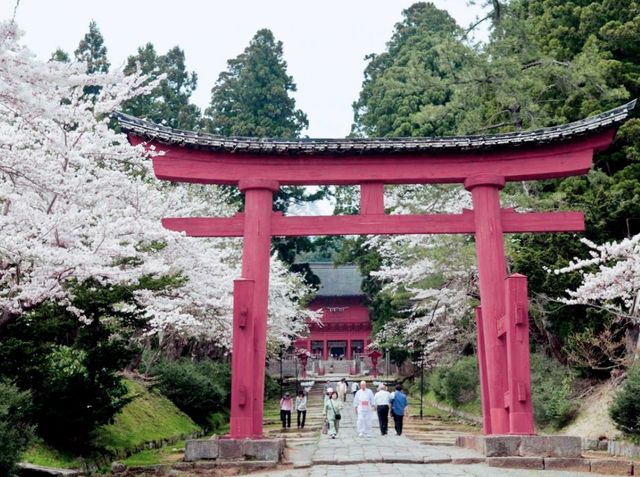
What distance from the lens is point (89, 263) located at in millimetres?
10297

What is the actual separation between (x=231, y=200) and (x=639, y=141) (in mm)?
22541

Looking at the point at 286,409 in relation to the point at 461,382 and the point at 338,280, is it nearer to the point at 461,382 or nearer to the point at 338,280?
the point at 461,382

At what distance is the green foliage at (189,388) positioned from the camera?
23047 millimetres

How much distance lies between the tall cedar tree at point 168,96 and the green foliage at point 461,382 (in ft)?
85.6

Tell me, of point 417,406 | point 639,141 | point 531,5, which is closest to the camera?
point 639,141

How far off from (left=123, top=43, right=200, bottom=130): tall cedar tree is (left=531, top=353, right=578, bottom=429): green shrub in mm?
32445

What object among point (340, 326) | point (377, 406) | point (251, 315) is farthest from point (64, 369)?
point (340, 326)

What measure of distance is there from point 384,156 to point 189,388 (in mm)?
11825

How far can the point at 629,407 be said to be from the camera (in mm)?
15133

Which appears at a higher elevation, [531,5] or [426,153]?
[531,5]

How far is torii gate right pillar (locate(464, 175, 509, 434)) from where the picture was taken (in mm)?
14344

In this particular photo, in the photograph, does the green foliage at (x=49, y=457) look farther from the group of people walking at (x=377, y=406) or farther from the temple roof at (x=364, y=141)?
the group of people walking at (x=377, y=406)

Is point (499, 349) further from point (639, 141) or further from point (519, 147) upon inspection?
point (639, 141)

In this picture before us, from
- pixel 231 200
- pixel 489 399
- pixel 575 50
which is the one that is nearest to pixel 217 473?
pixel 489 399
